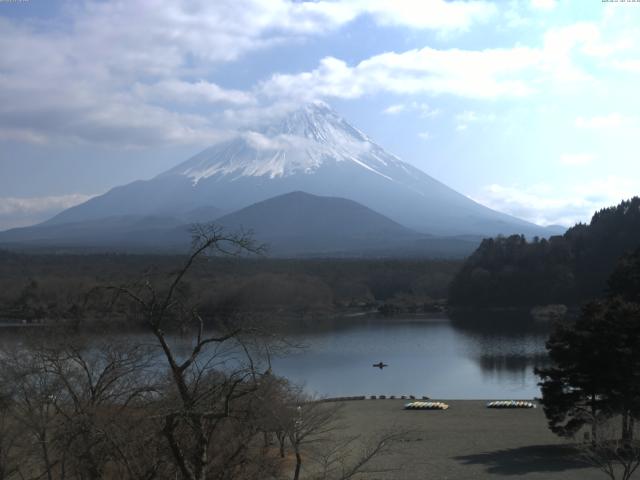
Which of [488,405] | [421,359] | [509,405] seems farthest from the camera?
[421,359]

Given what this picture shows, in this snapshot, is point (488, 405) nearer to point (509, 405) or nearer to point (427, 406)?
point (509, 405)

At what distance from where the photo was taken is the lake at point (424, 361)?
1797cm

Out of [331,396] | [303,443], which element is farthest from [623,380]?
[331,396]

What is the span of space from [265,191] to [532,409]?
376 feet

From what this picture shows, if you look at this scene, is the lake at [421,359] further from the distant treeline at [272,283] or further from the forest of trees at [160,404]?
the forest of trees at [160,404]

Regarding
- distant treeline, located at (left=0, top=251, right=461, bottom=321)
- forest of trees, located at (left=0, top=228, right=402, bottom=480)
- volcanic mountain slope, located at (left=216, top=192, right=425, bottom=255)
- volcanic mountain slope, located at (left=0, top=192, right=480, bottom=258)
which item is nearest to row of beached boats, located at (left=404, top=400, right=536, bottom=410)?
forest of trees, located at (left=0, top=228, right=402, bottom=480)

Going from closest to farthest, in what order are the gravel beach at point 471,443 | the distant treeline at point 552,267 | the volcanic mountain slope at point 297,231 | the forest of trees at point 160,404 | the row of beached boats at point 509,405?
the forest of trees at point 160,404 < the gravel beach at point 471,443 < the row of beached boats at point 509,405 < the distant treeline at point 552,267 < the volcanic mountain slope at point 297,231

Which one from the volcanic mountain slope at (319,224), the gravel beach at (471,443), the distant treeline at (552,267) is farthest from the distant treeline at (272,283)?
the volcanic mountain slope at (319,224)

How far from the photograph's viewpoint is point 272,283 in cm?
3547

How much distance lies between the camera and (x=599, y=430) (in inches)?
334

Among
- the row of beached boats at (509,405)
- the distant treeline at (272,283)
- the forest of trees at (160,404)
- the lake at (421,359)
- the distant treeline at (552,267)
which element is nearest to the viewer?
the forest of trees at (160,404)

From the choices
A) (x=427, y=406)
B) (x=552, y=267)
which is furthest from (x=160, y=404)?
(x=552, y=267)

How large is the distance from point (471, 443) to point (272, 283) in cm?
2469

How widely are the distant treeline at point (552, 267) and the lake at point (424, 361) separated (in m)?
8.93
